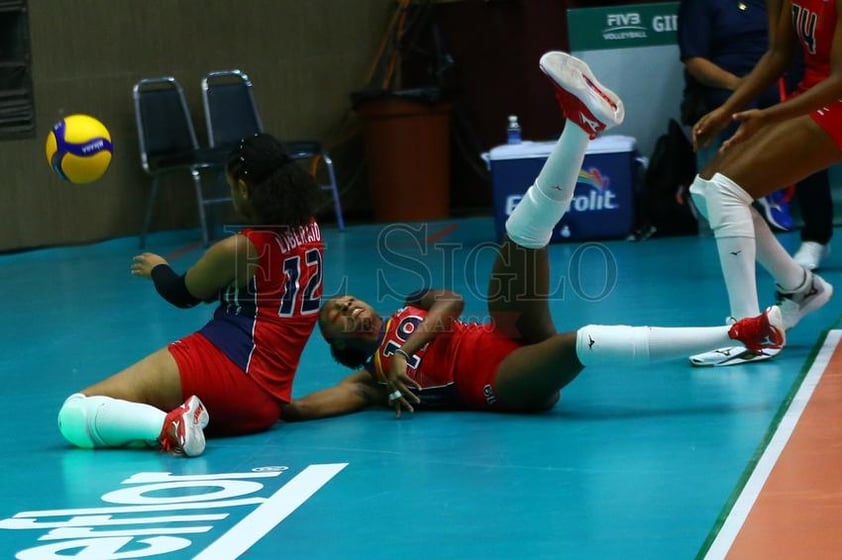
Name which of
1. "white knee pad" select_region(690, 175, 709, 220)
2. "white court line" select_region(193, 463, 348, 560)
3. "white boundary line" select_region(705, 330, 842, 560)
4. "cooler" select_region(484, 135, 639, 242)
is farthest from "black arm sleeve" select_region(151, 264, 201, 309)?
"cooler" select_region(484, 135, 639, 242)

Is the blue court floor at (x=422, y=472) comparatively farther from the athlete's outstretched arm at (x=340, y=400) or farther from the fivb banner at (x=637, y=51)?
the fivb banner at (x=637, y=51)

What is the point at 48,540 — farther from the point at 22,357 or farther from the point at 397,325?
the point at 22,357

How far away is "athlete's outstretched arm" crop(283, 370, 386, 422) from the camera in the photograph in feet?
17.9

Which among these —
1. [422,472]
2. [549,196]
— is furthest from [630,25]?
[422,472]

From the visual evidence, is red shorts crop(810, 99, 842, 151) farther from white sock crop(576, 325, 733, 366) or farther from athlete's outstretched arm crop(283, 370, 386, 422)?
athlete's outstretched arm crop(283, 370, 386, 422)

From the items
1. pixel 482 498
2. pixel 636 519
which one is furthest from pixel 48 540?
pixel 636 519

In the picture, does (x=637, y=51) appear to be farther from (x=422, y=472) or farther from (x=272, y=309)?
(x=422, y=472)

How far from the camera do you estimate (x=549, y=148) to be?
9.90 meters

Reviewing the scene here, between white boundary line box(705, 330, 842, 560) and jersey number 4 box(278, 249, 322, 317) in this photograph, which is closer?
white boundary line box(705, 330, 842, 560)

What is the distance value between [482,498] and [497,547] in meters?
0.47

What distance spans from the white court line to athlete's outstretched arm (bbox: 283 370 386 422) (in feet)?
2.40

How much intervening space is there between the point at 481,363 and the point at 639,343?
1.95 ft

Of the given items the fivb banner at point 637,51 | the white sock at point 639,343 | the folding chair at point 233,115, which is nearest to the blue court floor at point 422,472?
the white sock at point 639,343

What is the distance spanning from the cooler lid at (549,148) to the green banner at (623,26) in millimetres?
781
